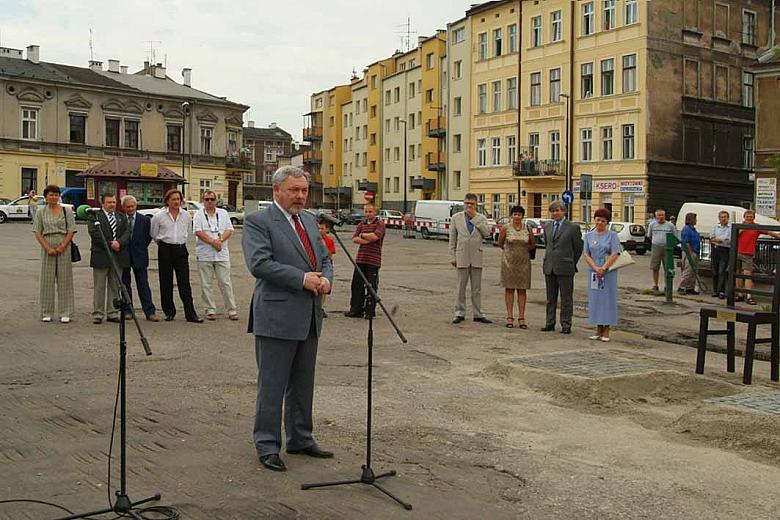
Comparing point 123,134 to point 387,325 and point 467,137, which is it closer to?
point 467,137

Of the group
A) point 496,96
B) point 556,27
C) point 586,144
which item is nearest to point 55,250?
point 586,144

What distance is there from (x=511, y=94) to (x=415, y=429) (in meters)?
53.3

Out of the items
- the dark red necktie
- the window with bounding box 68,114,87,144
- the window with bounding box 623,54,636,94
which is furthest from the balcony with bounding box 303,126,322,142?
the dark red necktie

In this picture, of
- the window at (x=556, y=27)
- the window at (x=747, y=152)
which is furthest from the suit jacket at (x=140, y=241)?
the window at (x=747, y=152)

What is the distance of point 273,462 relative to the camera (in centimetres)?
591

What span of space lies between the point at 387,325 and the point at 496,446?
22.3 feet

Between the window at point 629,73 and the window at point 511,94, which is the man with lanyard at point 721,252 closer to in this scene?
the window at point 629,73

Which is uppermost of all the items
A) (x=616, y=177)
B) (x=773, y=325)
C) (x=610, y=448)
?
→ (x=616, y=177)

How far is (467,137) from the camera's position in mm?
63312

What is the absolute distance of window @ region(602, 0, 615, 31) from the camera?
5031 centimetres

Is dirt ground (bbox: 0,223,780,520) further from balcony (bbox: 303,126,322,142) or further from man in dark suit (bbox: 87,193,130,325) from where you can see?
balcony (bbox: 303,126,322,142)

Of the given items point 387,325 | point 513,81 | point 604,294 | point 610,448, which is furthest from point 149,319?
point 513,81

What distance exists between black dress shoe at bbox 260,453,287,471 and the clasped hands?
1.12 m

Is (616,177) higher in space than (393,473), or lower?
higher
